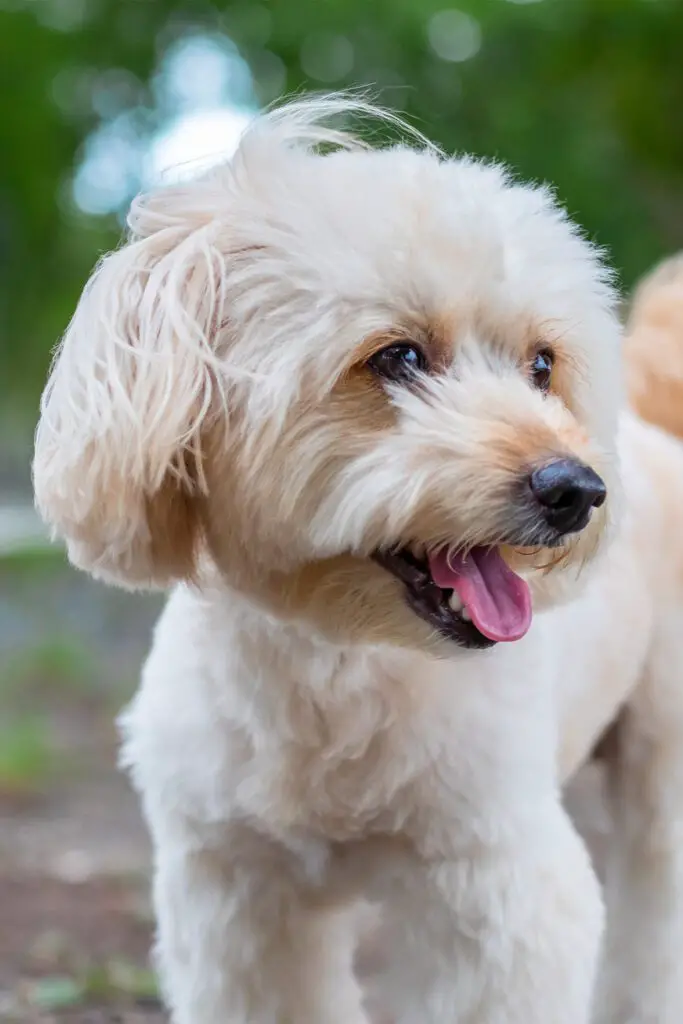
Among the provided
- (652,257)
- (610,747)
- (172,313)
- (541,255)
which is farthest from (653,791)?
(652,257)

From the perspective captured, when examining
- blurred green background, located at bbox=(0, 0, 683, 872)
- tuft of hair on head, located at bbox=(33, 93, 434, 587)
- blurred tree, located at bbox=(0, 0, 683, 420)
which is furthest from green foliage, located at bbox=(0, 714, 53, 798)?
tuft of hair on head, located at bbox=(33, 93, 434, 587)

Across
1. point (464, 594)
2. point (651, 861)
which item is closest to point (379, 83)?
point (651, 861)

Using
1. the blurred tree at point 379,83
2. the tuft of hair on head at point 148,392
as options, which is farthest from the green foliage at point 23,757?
the tuft of hair on head at point 148,392

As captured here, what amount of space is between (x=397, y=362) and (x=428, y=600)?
0.29 metres

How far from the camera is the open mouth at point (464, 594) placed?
5.24ft

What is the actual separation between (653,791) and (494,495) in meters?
1.20

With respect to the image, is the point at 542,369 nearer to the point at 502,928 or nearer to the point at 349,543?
the point at 349,543

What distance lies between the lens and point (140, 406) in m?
1.62

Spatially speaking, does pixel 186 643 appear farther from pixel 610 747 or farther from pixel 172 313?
pixel 610 747

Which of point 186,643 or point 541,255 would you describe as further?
point 186,643

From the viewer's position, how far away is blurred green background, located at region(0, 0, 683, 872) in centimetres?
511

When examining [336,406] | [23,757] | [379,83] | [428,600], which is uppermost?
[336,406]

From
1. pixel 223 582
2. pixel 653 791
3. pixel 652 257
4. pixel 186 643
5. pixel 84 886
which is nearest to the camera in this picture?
pixel 223 582

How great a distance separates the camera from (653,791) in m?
2.46
